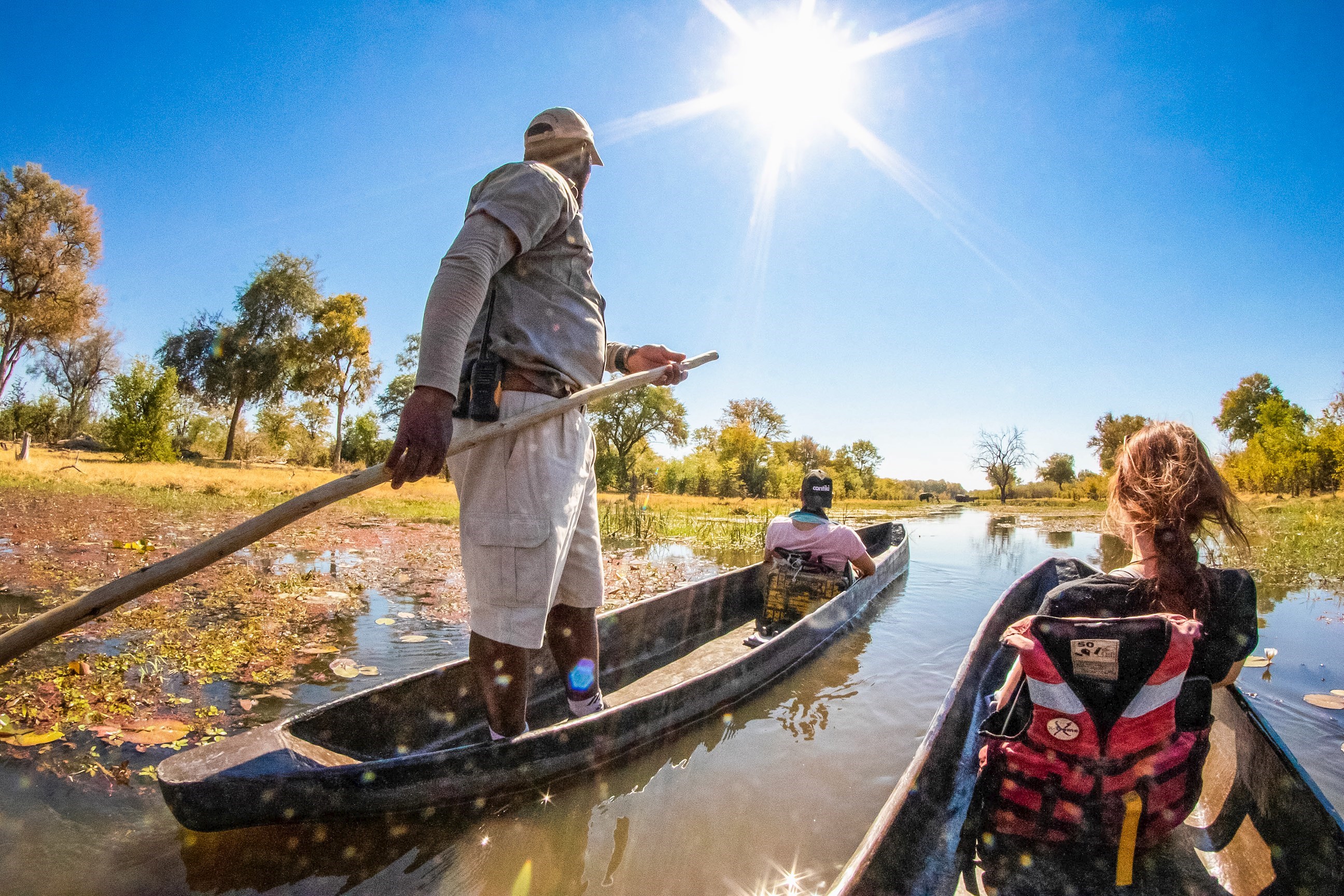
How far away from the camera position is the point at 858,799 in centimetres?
291

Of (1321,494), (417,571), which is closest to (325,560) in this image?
(417,571)

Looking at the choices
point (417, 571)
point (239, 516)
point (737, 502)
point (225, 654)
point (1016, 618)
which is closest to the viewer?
point (225, 654)

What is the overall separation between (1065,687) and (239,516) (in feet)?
41.2

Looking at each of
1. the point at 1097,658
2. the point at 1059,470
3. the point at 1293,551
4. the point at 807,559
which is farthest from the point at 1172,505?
the point at 1059,470

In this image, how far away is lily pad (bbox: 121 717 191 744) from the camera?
110 inches

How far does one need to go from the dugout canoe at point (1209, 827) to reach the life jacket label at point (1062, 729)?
1.29ft

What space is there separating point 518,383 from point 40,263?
2770 cm

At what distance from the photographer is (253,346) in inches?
1142

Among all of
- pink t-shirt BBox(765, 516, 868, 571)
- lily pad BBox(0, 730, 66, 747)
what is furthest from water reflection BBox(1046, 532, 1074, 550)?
lily pad BBox(0, 730, 66, 747)

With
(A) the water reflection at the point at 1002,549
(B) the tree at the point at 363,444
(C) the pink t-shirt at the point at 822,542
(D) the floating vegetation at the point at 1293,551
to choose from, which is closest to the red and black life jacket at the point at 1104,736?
(C) the pink t-shirt at the point at 822,542

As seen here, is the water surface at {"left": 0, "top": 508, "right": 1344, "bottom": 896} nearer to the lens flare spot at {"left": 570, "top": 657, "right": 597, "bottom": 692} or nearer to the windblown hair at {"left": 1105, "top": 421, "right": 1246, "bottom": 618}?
the lens flare spot at {"left": 570, "top": 657, "right": 597, "bottom": 692}

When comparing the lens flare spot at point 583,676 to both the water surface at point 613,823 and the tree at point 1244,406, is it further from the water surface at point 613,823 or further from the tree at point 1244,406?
the tree at point 1244,406

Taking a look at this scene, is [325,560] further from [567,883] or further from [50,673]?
[567,883]

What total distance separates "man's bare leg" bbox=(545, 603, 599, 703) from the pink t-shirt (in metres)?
2.88
